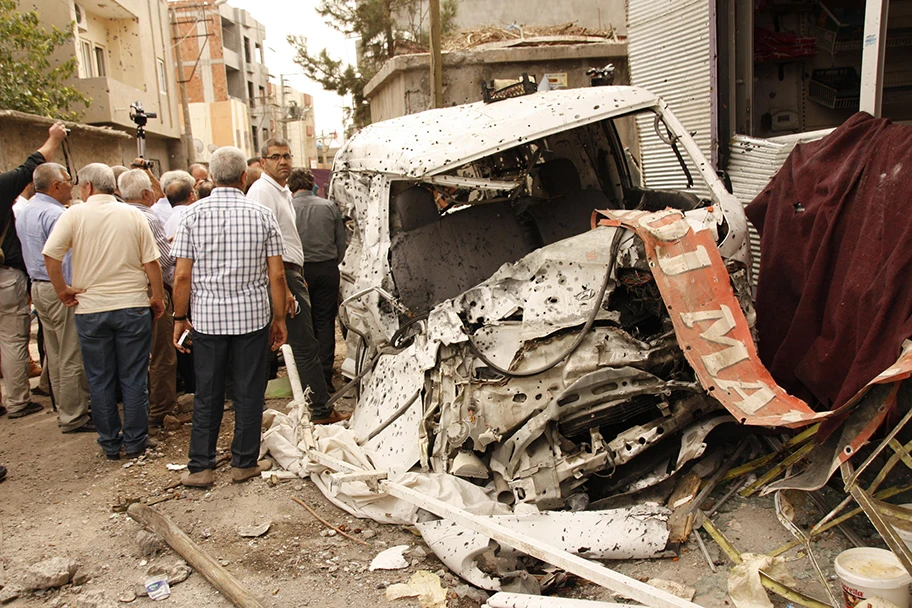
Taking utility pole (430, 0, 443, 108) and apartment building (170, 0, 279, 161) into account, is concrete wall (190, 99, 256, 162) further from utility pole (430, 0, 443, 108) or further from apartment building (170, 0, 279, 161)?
utility pole (430, 0, 443, 108)

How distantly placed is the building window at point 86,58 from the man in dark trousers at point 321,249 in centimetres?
1767

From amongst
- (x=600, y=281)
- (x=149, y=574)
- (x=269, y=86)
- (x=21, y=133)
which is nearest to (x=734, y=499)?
(x=600, y=281)

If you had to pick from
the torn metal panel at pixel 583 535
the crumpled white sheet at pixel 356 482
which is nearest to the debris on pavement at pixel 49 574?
the crumpled white sheet at pixel 356 482

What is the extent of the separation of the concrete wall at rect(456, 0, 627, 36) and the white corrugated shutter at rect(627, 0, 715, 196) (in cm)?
741

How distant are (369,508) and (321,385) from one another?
183 centimetres

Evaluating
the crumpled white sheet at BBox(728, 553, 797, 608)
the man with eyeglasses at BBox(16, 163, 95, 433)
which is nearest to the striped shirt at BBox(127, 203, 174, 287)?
the man with eyeglasses at BBox(16, 163, 95, 433)

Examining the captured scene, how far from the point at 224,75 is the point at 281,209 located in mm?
42667

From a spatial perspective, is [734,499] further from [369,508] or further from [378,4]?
[378,4]

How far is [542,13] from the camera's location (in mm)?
15227

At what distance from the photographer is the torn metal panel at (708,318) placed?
11.0 ft

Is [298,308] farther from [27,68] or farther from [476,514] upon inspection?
[27,68]

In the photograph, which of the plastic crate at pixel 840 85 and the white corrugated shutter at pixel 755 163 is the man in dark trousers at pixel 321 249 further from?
the plastic crate at pixel 840 85

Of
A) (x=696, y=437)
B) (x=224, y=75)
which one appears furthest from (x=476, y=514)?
(x=224, y=75)

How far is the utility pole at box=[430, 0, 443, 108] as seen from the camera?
369 inches
